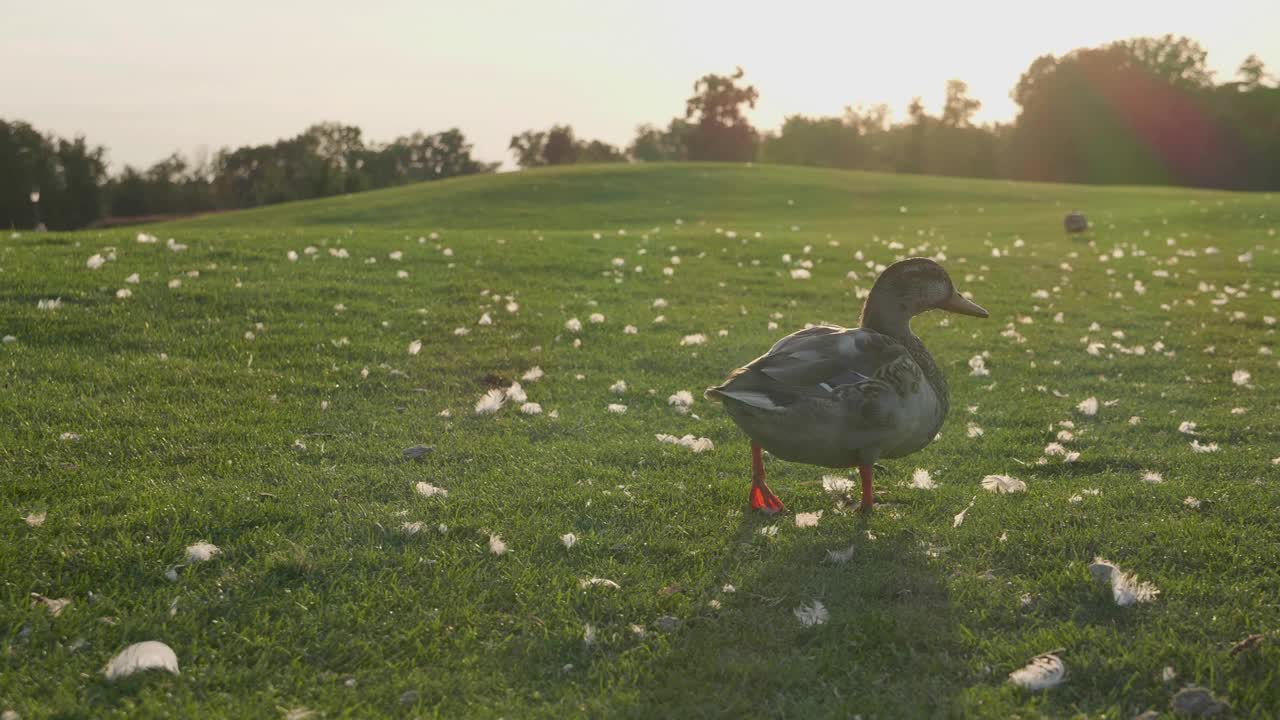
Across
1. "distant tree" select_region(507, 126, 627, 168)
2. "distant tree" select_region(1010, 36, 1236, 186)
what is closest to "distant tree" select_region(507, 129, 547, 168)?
"distant tree" select_region(507, 126, 627, 168)

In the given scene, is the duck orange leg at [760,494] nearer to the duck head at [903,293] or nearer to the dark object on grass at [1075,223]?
the duck head at [903,293]

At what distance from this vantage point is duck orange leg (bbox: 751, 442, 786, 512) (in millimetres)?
5422

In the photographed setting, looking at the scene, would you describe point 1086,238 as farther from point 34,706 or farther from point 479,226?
point 34,706

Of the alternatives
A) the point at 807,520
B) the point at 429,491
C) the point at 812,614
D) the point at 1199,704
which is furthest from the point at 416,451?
the point at 1199,704

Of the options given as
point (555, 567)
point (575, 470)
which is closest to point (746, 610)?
point (555, 567)

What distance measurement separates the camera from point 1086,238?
24.2 meters

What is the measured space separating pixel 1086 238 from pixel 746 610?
23306 mm

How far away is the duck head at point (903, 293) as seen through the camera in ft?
18.5

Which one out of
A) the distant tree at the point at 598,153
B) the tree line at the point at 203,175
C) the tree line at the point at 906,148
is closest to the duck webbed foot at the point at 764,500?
the tree line at the point at 203,175

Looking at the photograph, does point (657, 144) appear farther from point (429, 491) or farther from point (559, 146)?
point (429, 491)

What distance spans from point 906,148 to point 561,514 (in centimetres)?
8599

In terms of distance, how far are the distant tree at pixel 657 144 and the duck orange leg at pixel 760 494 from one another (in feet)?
304

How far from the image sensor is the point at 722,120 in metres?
84.3

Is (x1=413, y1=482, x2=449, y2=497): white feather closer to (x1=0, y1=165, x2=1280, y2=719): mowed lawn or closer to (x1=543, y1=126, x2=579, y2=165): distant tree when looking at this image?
(x1=0, y1=165, x2=1280, y2=719): mowed lawn
